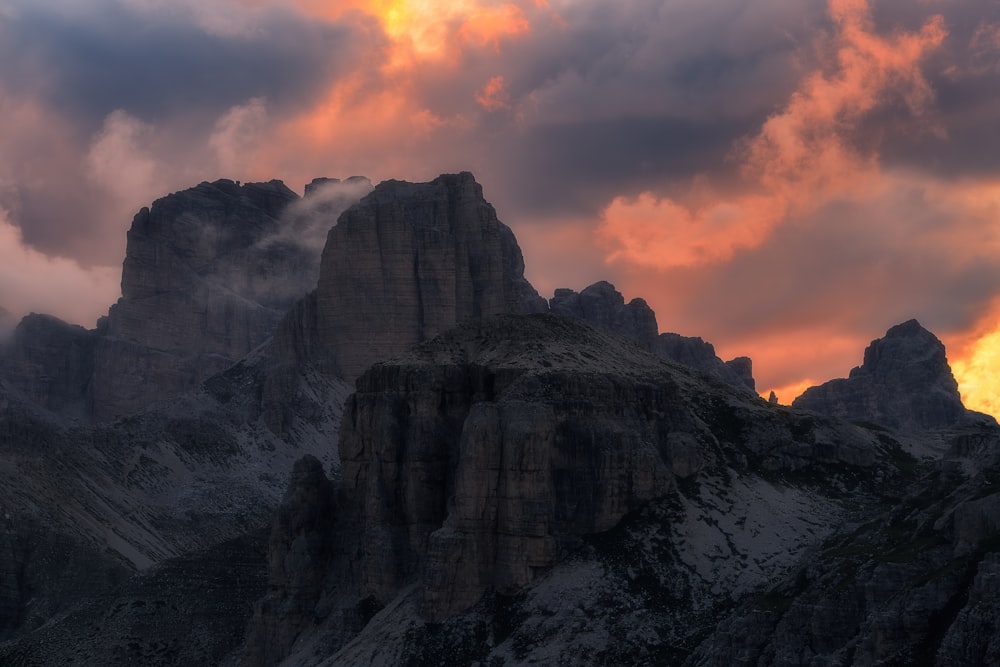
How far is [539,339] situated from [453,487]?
14771mm

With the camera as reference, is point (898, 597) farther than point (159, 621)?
No

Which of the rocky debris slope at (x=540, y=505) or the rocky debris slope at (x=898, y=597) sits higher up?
the rocky debris slope at (x=540, y=505)

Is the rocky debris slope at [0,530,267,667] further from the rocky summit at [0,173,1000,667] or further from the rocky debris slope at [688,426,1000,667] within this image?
the rocky debris slope at [688,426,1000,667]

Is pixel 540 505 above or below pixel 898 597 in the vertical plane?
above

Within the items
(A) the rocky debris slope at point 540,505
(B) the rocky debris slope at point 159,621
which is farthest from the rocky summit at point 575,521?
(B) the rocky debris slope at point 159,621

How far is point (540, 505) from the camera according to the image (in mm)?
124438

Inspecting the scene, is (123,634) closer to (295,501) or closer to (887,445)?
(295,501)

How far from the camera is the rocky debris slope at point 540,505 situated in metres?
120

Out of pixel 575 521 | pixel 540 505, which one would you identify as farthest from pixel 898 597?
pixel 575 521

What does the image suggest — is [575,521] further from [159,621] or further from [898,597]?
[159,621]

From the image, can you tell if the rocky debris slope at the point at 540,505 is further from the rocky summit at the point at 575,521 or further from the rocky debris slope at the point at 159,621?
the rocky debris slope at the point at 159,621

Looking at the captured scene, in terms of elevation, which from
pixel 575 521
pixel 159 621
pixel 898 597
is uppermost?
pixel 159 621

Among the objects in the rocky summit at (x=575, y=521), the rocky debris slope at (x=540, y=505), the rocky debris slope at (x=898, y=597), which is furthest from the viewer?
the rocky debris slope at (x=540, y=505)

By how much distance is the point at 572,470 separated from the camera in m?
127
